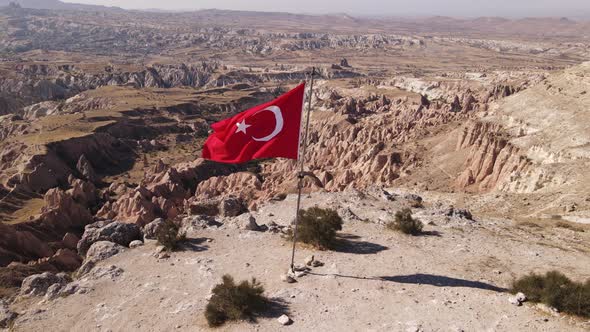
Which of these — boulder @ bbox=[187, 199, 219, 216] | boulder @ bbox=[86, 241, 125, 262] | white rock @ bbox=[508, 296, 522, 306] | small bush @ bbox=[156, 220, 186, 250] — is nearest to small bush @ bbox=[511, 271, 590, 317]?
white rock @ bbox=[508, 296, 522, 306]

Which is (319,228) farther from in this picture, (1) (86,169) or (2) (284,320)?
(1) (86,169)

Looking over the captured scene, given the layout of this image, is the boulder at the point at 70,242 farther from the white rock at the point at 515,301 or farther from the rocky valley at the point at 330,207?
the white rock at the point at 515,301

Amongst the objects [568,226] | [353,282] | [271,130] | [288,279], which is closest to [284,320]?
[288,279]

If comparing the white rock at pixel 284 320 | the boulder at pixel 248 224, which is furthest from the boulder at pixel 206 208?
the white rock at pixel 284 320

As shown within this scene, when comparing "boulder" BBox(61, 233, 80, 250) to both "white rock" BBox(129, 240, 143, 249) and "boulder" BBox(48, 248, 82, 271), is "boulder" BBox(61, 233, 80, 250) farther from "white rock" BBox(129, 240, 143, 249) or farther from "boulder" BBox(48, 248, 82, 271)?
"white rock" BBox(129, 240, 143, 249)

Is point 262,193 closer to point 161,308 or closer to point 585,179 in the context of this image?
point 585,179

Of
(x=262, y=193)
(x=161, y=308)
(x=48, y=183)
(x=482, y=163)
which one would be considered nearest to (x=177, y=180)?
(x=262, y=193)
